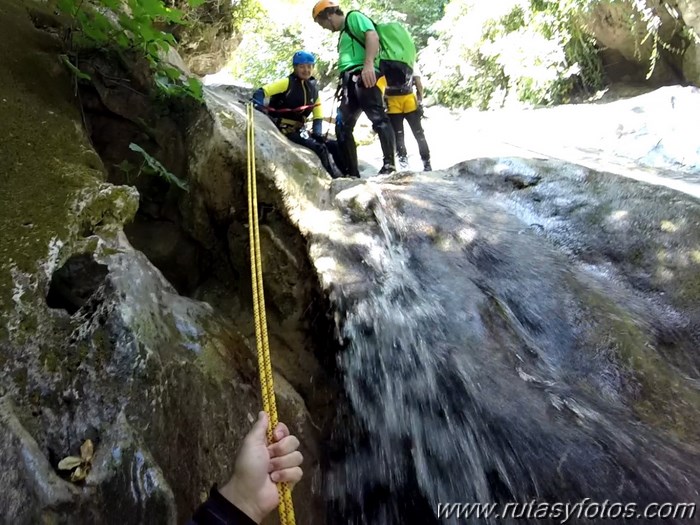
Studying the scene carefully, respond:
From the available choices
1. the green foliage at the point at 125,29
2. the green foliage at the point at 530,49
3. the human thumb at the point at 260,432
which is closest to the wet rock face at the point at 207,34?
the green foliage at the point at 125,29

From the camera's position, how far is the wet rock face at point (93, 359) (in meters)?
1.75

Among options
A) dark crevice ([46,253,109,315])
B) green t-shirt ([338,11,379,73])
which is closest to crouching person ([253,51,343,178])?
green t-shirt ([338,11,379,73])

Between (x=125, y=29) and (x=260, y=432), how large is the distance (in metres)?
3.26

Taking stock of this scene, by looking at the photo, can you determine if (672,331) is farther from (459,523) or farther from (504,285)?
(459,523)

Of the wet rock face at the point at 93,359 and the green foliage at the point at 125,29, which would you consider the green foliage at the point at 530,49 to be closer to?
the green foliage at the point at 125,29

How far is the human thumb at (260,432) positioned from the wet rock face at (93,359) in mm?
654

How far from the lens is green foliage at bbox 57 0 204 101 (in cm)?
305

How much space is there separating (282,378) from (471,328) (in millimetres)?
1235

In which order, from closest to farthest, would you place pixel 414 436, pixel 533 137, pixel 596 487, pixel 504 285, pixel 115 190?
pixel 596 487 < pixel 414 436 < pixel 115 190 < pixel 504 285 < pixel 533 137

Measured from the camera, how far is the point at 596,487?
203 centimetres

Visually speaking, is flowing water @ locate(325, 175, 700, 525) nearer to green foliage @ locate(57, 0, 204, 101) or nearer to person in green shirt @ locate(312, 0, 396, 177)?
green foliage @ locate(57, 0, 204, 101)

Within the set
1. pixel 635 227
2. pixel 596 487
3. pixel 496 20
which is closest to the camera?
pixel 596 487

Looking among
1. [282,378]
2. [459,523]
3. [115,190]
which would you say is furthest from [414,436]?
[115,190]

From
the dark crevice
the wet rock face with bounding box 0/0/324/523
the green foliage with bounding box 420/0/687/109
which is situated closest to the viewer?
the wet rock face with bounding box 0/0/324/523
